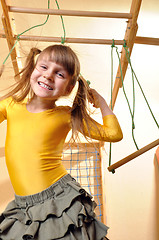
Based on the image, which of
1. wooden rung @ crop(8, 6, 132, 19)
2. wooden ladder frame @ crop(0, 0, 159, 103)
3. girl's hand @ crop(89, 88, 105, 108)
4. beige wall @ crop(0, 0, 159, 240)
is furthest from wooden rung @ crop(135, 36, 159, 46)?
beige wall @ crop(0, 0, 159, 240)

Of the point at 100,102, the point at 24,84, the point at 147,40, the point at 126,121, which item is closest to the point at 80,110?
the point at 100,102

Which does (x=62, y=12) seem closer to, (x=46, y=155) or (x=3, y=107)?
(x=3, y=107)

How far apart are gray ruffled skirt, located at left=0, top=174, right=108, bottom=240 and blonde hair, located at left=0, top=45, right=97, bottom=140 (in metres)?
0.18

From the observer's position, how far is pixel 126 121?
6.97 feet

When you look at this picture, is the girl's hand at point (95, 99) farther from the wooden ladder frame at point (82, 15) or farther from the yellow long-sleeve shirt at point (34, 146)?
the wooden ladder frame at point (82, 15)

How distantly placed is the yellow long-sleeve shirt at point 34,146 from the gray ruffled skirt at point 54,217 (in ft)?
0.10

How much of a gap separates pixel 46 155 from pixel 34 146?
4 centimetres

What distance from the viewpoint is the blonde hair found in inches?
30.7

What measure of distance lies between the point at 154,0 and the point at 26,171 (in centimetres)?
177

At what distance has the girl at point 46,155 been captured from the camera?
68 cm

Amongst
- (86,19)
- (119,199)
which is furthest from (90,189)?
(86,19)

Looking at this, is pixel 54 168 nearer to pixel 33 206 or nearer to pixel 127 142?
A: pixel 33 206

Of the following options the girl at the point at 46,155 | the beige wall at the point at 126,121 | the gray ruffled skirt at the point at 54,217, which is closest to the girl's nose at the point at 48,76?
the girl at the point at 46,155

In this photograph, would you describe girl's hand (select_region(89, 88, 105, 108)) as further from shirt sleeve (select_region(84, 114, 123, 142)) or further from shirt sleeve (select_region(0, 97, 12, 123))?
shirt sleeve (select_region(0, 97, 12, 123))
